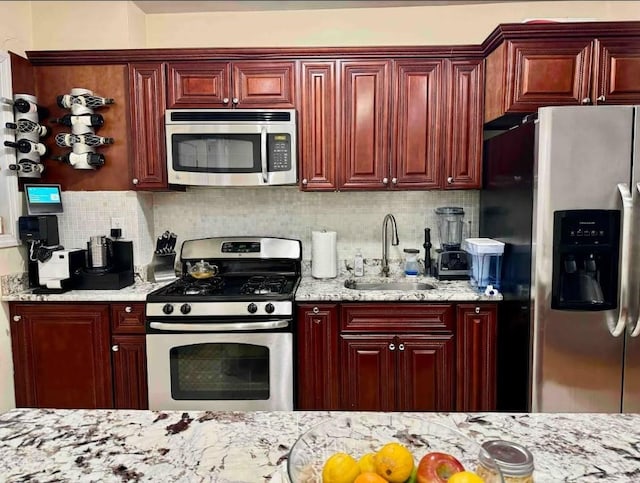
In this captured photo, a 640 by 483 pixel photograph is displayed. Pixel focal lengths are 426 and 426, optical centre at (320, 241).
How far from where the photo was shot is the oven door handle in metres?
2.36

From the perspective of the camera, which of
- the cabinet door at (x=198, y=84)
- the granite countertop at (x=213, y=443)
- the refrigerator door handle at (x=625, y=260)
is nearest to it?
the granite countertop at (x=213, y=443)

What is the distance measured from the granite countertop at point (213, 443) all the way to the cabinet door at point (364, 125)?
1.88m

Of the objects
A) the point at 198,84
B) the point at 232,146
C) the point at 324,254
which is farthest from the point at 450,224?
the point at 198,84

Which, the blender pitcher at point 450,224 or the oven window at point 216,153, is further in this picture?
the blender pitcher at point 450,224

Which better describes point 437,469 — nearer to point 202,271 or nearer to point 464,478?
point 464,478

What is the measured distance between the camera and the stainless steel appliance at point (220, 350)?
7.78 ft

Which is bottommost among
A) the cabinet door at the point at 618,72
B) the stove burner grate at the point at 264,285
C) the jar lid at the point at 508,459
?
the stove burner grate at the point at 264,285

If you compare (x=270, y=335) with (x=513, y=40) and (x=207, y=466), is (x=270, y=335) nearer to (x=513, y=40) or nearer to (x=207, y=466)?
(x=207, y=466)

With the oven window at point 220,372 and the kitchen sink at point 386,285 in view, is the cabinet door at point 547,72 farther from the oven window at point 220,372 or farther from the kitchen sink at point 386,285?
the oven window at point 220,372

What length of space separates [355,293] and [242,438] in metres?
1.56

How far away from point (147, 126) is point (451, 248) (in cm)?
212

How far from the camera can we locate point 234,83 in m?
2.71

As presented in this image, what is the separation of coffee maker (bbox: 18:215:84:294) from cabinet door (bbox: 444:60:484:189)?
2360 mm

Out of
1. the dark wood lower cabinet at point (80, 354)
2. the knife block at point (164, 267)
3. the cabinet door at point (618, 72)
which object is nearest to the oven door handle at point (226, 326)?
the dark wood lower cabinet at point (80, 354)
